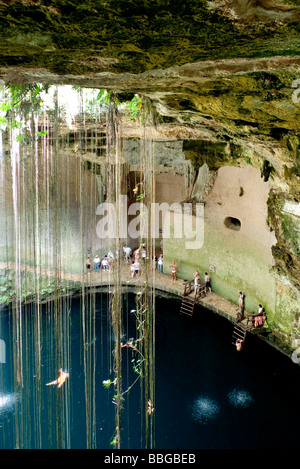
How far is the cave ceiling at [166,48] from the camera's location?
4.69ft

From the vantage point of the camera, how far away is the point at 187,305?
8414 mm

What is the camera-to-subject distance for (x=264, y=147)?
5020mm

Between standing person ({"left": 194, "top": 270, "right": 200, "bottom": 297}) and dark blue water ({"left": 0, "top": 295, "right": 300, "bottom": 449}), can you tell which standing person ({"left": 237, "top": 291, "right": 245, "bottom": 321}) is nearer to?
dark blue water ({"left": 0, "top": 295, "right": 300, "bottom": 449})

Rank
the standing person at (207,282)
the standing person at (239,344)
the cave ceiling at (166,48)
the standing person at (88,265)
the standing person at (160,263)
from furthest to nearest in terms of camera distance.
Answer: the standing person at (160,263) → the standing person at (88,265) → the standing person at (207,282) → the standing person at (239,344) → the cave ceiling at (166,48)

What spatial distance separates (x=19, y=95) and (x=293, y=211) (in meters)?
4.27

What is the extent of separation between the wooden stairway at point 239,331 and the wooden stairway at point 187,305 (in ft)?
3.87

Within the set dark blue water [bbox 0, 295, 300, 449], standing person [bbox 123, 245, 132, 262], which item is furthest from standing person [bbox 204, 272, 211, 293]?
standing person [bbox 123, 245, 132, 262]

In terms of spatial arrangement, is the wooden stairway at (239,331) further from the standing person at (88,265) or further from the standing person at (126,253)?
the standing person at (126,253)

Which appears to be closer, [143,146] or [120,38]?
[120,38]

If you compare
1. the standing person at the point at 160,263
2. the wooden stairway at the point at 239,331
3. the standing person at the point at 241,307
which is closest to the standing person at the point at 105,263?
the standing person at the point at 160,263

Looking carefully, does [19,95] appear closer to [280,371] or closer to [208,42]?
[208,42]

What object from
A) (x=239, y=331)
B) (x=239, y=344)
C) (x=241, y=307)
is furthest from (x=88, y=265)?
(x=239, y=344)

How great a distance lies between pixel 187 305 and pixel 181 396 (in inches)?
109
